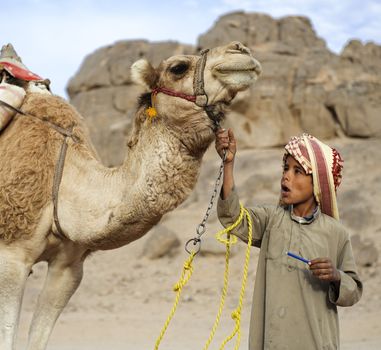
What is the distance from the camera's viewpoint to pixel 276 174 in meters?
18.8

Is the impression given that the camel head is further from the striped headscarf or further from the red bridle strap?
the striped headscarf

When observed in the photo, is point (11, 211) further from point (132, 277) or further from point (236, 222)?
point (132, 277)

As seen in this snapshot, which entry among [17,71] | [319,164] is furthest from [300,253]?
[17,71]

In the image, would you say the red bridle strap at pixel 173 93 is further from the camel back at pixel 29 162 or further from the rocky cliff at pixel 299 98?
the rocky cliff at pixel 299 98

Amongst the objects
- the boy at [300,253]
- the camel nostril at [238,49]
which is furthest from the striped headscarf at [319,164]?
the camel nostril at [238,49]

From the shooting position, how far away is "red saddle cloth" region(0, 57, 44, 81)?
4816 mm

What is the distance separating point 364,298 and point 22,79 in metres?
8.29

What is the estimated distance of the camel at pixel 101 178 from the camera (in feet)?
12.2

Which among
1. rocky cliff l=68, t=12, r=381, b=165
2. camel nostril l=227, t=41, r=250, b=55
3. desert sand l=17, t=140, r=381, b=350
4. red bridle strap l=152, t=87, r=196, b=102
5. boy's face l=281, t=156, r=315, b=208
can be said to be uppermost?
rocky cliff l=68, t=12, r=381, b=165

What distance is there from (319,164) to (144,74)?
1.24m

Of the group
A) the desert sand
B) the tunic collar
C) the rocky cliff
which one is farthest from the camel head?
the rocky cliff

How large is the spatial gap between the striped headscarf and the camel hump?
234cm

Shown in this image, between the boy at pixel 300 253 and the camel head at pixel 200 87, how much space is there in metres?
0.46

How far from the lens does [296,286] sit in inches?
121
